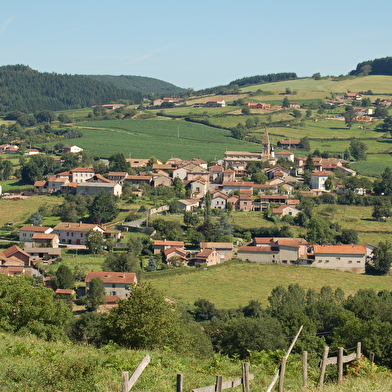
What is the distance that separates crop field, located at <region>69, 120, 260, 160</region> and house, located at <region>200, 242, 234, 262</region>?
3345 centimetres

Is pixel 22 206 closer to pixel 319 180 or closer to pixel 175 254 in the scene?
pixel 175 254

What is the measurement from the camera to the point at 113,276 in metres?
38.4

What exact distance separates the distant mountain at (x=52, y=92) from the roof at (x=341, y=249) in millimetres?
110050

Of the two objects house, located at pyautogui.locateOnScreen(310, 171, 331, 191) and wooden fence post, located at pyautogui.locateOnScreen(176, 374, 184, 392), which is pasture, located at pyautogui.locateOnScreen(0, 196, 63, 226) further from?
wooden fence post, located at pyautogui.locateOnScreen(176, 374, 184, 392)

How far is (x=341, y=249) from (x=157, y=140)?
51.8 m

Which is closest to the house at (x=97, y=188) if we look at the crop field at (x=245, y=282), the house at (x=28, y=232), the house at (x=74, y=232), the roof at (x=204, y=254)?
the house at (x=74, y=232)

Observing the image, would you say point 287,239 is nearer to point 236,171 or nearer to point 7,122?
point 236,171

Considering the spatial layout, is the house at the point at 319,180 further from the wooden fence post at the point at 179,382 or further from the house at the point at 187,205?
the wooden fence post at the point at 179,382

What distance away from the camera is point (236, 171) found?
7212 cm

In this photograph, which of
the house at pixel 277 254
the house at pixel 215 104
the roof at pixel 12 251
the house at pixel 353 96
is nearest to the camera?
the roof at pixel 12 251

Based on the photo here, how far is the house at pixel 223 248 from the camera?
46.3 m

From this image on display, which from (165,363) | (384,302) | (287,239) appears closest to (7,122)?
(287,239)

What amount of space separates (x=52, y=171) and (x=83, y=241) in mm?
23660

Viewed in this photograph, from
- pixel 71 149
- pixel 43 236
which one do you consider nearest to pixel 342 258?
pixel 43 236
